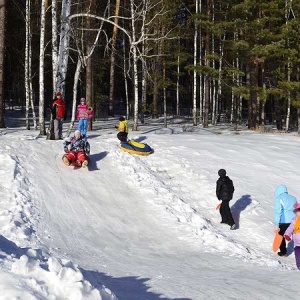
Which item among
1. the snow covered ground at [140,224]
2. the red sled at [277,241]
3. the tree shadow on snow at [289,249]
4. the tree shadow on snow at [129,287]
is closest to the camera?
the snow covered ground at [140,224]

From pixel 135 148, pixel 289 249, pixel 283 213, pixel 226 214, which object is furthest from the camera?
pixel 135 148

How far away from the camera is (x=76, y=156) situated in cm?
1323

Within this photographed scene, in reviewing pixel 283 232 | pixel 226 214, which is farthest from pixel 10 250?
pixel 226 214

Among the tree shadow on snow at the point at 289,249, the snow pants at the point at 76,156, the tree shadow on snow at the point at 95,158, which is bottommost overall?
the tree shadow on snow at the point at 289,249

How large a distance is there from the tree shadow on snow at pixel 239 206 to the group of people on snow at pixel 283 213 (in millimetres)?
552

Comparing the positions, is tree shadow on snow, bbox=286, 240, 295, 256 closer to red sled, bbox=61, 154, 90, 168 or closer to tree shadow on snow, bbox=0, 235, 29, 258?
red sled, bbox=61, 154, 90, 168

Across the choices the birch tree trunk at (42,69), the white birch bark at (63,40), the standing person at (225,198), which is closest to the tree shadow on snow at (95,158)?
the white birch bark at (63,40)

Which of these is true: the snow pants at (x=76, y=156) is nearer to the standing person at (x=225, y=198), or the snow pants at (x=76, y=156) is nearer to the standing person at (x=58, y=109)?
the standing person at (x=58, y=109)

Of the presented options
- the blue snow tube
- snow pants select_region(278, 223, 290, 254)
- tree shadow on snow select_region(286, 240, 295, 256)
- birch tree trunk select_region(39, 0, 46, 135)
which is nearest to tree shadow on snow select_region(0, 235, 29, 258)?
snow pants select_region(278, 223, 290, 254)

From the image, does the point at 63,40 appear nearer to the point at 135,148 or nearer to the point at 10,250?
the point at 135,148

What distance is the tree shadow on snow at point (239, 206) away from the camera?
1156 cm

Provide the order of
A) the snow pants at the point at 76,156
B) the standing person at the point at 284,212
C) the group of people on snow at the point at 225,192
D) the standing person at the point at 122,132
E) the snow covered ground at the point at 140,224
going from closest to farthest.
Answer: the snow covered ground at the point at 140,224
the group of people on snow at the point at 225,192
the standing person at the point at 284,212
the snow pants at the point at 76,156
the standing person at the point at 122,132

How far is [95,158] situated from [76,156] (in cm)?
121

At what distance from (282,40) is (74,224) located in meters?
18.5
